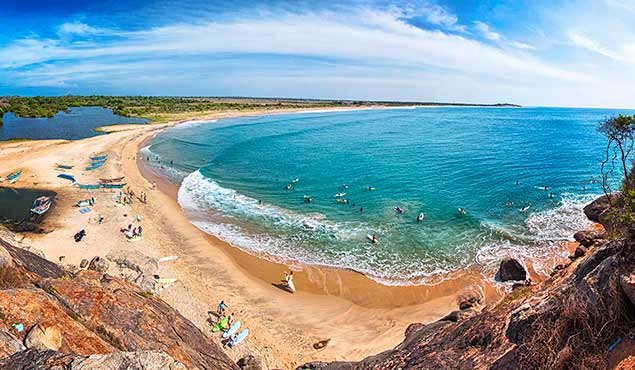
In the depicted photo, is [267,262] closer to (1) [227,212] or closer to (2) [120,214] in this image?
(1) [227,212]

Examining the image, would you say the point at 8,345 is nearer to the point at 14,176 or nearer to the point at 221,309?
the point at 221,309

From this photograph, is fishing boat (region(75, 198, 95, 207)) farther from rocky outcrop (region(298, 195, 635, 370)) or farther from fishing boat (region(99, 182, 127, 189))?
rocky outcrop (region(298, 195, 635, 370))

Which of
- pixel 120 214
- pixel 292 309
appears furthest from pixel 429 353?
pixel 120 214

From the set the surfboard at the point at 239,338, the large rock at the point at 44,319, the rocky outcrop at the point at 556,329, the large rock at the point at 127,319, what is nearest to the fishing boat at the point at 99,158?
the surfboard at the point at 239,338

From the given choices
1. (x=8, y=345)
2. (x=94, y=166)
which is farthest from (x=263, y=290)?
(x=94, y=166)

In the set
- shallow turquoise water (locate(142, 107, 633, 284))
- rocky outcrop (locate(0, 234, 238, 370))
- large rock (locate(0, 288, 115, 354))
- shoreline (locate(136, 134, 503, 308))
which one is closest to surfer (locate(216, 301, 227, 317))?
shoreline (locate(136, 134, 503, 308))
